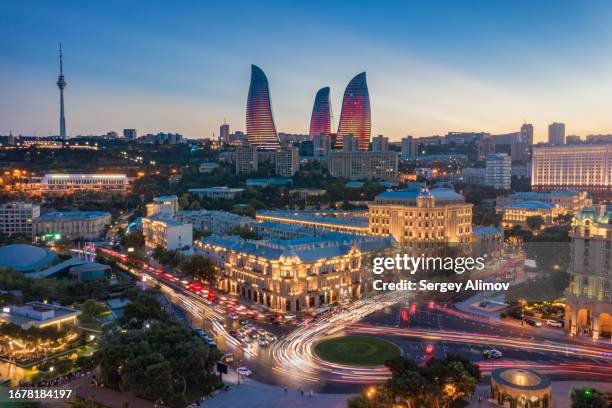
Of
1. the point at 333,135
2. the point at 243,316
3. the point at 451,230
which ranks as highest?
the point at 333,135

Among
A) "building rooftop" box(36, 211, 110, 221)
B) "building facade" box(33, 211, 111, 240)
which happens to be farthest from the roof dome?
"building rooftop" box(36, 211, 110, 221)

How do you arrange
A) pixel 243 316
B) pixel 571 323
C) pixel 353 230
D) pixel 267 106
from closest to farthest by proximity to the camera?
pixel 571 323
pixel 243 316
pixel 353 230
pixel 267 106

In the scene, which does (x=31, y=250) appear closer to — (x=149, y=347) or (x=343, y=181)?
(x=149, y=347)

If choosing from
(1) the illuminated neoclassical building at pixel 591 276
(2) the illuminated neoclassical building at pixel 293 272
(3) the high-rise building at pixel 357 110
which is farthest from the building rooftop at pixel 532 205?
(3) the high-rise building at pixel 357 110

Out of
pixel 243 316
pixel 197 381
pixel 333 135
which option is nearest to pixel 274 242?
pixel 243 316

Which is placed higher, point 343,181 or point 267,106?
point 267,106

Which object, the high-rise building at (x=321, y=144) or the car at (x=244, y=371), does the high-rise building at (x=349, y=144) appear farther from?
Answer: the car at (x=244, y=371)

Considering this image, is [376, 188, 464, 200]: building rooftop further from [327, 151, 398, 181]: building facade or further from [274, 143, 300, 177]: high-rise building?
[327, 151, 398, 181]: building facade
